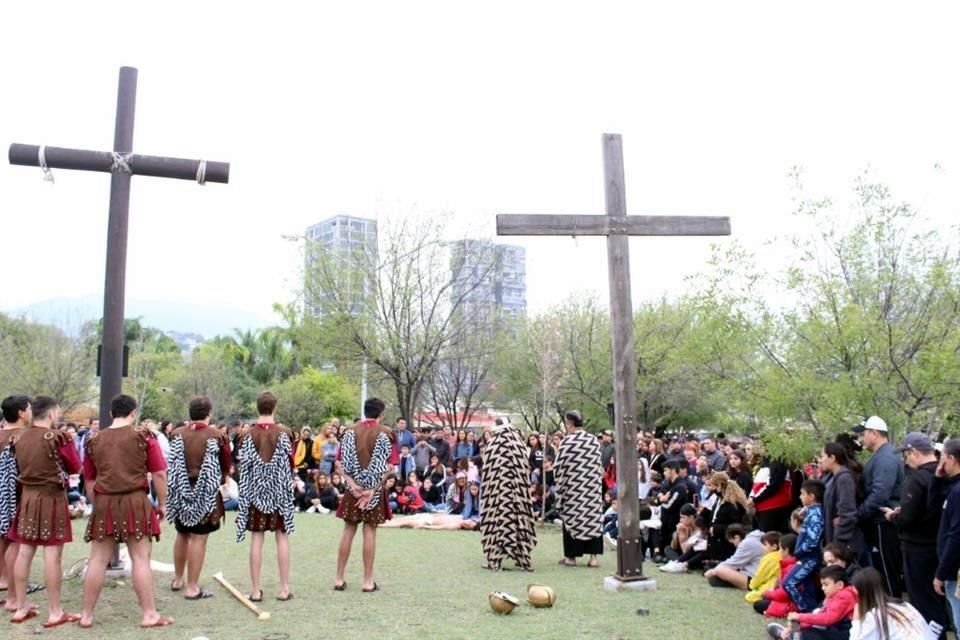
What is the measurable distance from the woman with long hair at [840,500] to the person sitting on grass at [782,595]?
24.2 inches

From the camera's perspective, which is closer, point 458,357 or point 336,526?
point 336,526

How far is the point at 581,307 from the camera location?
32688 millimetres

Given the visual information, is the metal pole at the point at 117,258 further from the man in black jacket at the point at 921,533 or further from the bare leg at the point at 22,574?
the man in black jacket at the point at 921,533

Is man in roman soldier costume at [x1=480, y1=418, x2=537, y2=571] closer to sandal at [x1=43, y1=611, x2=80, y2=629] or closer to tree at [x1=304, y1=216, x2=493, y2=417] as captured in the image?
sandal at [x1=43, y1=611, x2=80, y2=629]

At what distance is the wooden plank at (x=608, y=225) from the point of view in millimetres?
8992

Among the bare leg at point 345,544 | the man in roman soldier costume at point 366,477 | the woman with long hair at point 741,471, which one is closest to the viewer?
the man in roman soldier costume at point 366,477

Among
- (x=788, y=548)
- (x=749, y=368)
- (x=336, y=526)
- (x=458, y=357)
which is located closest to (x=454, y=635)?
(x=788, y=548)

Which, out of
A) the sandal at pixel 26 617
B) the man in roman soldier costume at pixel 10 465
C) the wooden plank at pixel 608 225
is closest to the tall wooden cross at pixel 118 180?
the man in roman soldier costume at pixel 10 465

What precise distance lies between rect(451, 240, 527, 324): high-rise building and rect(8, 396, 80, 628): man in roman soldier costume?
19331mm

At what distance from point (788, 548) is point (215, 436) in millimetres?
5451

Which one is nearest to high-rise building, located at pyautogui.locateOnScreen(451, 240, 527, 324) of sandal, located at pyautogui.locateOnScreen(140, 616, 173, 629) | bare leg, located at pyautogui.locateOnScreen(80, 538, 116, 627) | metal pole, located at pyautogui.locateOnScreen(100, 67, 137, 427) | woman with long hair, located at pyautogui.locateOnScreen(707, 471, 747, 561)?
woman with long hair, located at pyautogui.locateOnScreen(707, 471, 747, 561)

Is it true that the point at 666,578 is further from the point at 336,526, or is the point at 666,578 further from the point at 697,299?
the point at 336,526

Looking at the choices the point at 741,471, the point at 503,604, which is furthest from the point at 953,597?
the point at 741,471

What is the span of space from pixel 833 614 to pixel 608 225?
4.29 metres
